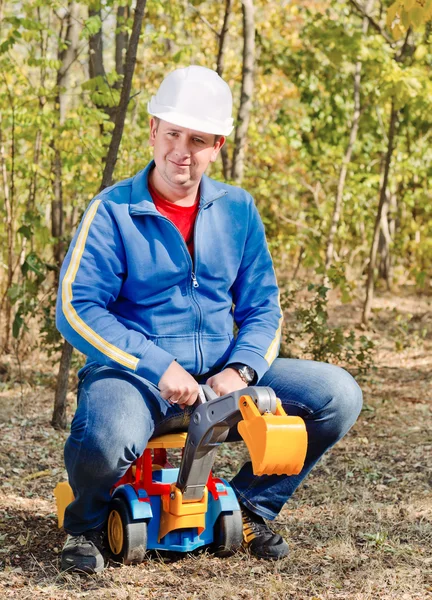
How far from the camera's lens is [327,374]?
8.48 ft

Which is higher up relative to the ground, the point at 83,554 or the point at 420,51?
the point at 420,51

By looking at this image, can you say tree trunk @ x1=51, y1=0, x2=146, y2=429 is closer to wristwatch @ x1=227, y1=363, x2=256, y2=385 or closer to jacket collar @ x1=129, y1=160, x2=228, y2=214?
jacket collar @ x1=129, y1=160, x2=228, y2=214

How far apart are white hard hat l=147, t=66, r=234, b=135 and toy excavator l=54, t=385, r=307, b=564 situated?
782mm

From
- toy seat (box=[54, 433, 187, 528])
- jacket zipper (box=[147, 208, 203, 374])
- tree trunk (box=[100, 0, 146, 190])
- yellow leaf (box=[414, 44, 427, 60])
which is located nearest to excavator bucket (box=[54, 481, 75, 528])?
toy seat (box=[54, 433, 187, 528])

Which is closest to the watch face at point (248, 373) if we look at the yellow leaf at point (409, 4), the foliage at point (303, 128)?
the yellow leaf at point (409, 4)

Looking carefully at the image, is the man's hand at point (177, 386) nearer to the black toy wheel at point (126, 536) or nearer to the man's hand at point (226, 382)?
the man's hand at point (226, 382)

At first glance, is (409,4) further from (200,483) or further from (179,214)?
(200,483)

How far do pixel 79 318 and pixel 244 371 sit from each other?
1.65ft

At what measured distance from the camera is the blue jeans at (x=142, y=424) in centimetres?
228

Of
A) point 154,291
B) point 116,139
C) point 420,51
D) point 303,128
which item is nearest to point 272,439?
point 154,291

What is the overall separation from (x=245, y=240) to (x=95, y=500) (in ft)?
3.07

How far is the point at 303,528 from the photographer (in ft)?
9.45

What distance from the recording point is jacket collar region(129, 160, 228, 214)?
8.18ft

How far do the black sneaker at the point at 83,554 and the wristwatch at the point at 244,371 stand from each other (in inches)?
25.0
